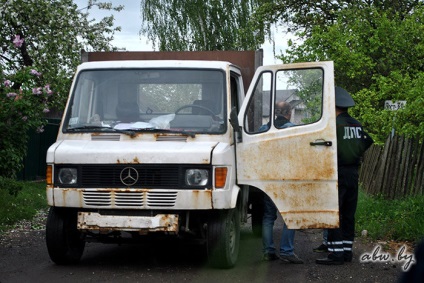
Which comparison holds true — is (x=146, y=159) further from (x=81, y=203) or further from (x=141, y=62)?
(x=141, y=62)

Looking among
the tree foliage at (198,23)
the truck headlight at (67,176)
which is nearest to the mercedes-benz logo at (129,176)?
the truck headlight at (67,176)

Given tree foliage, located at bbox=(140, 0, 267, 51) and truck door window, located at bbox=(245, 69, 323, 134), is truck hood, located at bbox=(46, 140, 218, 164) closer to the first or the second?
truck door window, located at bbox=(245, 69, 323, 134)

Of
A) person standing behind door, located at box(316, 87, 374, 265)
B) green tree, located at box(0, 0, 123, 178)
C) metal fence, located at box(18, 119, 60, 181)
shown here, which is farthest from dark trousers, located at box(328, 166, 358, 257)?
metal fence, located at box(18, 119, 60, 181)

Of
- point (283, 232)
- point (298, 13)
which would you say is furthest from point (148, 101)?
point (298, 13)

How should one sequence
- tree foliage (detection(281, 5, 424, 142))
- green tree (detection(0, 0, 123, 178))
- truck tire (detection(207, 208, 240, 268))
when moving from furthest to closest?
tree foliage (detection(281, 5, 424, 142))
green tree (detection(0, 0, 123, 178))
truck tire (detection(207, 208, 240, 268))

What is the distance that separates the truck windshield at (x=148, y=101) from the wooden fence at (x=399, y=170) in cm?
537

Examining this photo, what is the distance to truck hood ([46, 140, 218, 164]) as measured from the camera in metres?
8.17

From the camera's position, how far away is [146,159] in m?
8.22

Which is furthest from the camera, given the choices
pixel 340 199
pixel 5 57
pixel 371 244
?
pixel 5 57

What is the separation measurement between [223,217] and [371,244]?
2769 mm

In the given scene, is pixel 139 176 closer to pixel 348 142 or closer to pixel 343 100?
pixel 348 142

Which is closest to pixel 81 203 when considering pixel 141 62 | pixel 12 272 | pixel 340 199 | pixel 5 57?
pixel 12 272

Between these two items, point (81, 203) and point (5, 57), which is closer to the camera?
point (81, 203)

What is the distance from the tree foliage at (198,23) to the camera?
1784 inches
